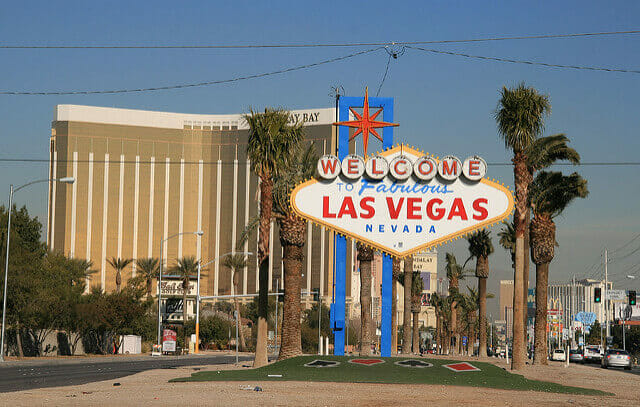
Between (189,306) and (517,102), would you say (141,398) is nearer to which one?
(517,102)

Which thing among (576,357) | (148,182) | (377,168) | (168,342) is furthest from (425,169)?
(148,182)

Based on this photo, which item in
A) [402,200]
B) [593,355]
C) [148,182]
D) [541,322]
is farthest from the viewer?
[148,182]

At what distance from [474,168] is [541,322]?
13668mm

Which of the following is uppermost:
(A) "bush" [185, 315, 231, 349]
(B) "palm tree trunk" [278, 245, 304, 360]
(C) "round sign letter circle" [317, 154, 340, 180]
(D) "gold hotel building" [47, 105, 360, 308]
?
(D) "gold hotel building" [47, 105, 360, 308]

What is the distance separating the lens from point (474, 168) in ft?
117

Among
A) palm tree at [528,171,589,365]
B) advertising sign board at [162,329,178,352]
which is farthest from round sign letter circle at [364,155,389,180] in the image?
advertising sign board at [162,329,178,352]

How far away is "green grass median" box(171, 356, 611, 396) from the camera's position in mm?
28531

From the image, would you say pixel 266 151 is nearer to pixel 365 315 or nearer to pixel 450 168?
pixel 450 168

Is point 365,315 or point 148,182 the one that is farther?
point 148,182

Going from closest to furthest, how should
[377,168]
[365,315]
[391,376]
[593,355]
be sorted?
[391,376] < [377,168] < [365,315] < [593,355]

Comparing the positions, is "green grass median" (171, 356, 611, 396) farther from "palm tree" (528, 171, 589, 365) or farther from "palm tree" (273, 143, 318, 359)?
"palm tree" (528, 171, 589, 365)

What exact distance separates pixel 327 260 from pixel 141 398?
177 m

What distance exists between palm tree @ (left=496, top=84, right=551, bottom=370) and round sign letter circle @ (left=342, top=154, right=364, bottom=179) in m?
7.58

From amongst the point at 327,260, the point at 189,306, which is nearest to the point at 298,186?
the point at 189,306
